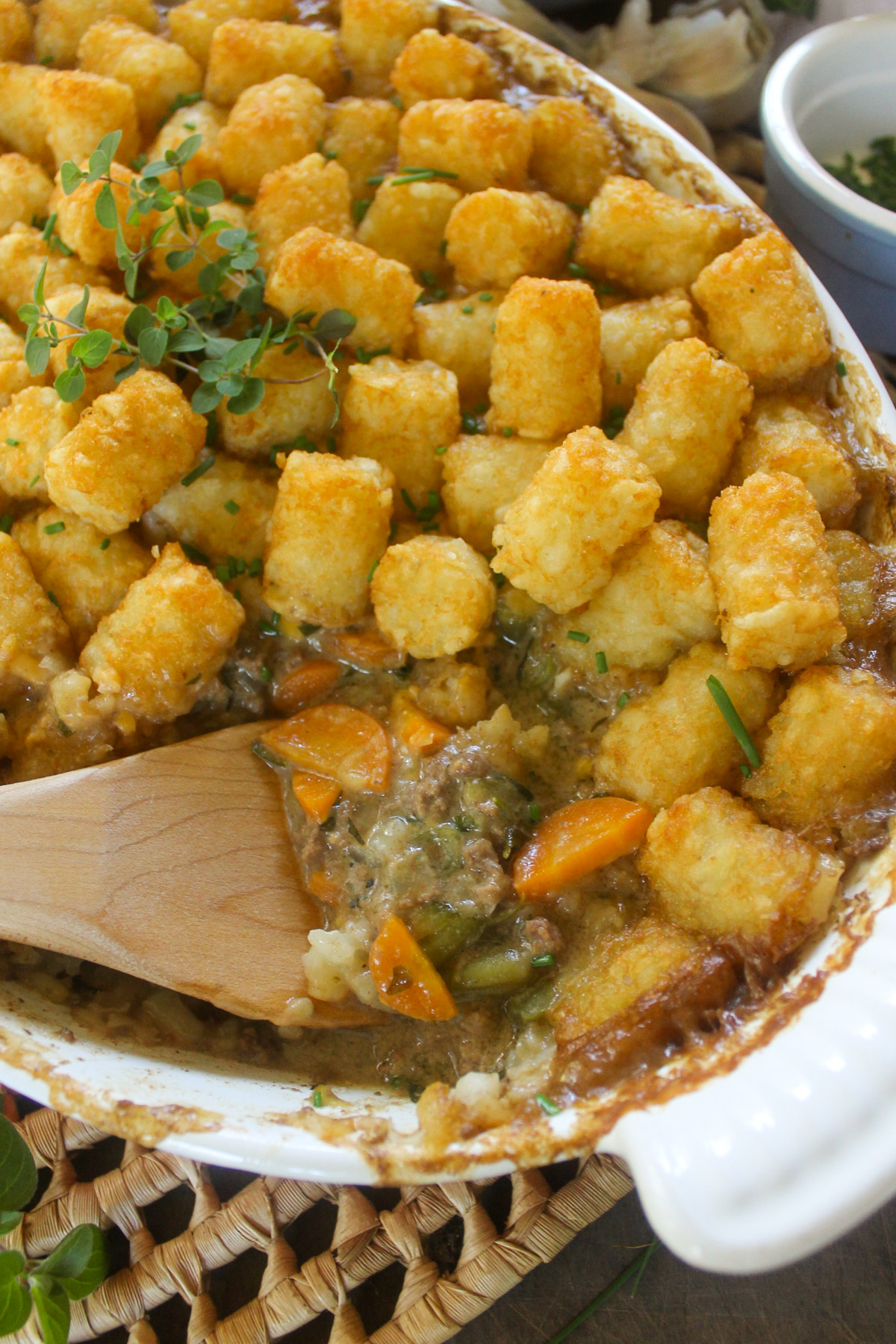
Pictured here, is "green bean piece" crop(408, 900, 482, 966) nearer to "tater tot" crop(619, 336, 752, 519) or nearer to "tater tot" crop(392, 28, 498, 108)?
"tater tot" crop(619, 336, 752, 519)

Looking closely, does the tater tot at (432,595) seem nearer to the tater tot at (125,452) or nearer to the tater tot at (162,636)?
the tater tot at (162,636)

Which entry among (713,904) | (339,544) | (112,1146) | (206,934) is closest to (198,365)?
(339,544)

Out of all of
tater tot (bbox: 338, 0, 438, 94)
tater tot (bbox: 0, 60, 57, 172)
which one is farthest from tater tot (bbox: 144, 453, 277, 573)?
tater tot (bbox: 338, 0, 438, 94)

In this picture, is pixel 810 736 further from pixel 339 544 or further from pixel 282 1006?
pixel 282 1006

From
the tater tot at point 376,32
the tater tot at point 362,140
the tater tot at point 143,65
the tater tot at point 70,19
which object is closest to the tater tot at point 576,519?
the tater tot at point 362,140

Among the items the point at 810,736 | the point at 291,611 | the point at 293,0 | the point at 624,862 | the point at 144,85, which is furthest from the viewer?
the point at 293,0

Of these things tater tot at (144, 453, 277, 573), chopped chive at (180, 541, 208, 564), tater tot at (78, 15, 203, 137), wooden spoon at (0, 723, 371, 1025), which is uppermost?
tater tot at (78, 15, 203, 137)

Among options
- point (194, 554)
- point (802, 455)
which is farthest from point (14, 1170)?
point (802, 455)

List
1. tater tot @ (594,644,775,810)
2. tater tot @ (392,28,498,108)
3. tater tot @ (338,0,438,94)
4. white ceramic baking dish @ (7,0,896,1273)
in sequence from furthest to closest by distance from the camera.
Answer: tater tot @ (338,0,438,94) < tater tot @ (392,28,498,108) < tater tot @ (594,644,775,810) < white ceramic baking dish @ (7,0,896,1273)
